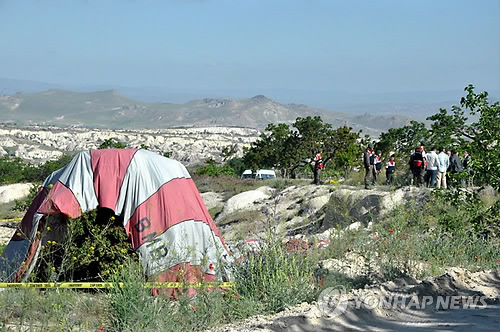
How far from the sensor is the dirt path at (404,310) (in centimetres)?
749

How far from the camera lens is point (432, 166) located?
Result: 22.8 metres

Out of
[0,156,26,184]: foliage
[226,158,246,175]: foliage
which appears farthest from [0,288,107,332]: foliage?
[226,158,246,175]: foliage

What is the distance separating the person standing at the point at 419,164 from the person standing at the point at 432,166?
1020 mm

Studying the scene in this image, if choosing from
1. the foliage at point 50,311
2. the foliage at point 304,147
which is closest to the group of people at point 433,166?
the foliage at point 50,311

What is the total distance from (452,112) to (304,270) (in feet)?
22.3

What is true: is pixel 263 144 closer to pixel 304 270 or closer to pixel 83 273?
pixel 83 273

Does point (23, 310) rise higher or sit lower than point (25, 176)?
higher

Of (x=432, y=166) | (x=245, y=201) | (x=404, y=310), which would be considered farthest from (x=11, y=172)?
(x=404, y=310)

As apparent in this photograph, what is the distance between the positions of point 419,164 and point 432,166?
147cm

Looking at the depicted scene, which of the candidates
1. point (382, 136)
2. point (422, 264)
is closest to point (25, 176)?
point (382, 136)

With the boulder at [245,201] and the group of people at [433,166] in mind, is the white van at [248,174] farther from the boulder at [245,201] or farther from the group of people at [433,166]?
the group of people at [433,166]

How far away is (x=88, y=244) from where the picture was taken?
11281 millimetres

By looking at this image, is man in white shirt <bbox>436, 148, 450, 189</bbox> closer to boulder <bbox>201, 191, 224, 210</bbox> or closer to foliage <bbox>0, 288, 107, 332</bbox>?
boulder <bbox>201, 191, 224, 210</bbox>

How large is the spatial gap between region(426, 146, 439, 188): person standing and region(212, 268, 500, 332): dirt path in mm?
13211
